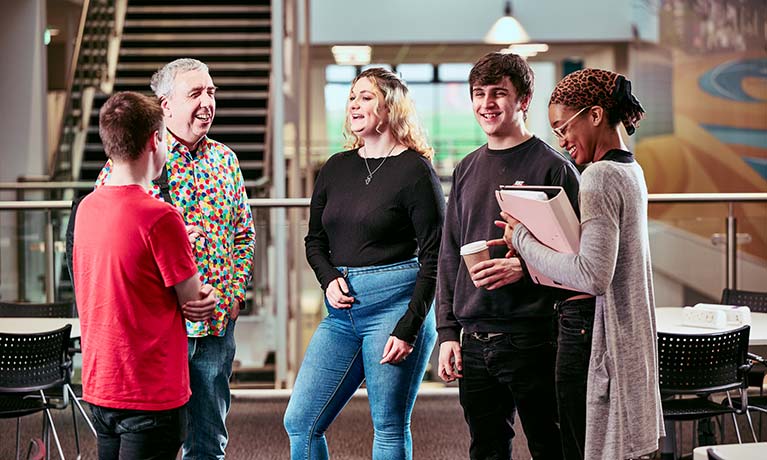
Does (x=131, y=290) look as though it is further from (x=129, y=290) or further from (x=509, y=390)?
(x=509, y=390)

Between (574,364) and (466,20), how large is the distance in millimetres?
12354

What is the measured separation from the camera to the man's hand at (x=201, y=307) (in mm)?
2561

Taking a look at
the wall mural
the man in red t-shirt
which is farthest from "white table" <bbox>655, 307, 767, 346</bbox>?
the wall mural

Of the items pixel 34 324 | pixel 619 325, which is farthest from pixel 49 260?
pixel 619 325

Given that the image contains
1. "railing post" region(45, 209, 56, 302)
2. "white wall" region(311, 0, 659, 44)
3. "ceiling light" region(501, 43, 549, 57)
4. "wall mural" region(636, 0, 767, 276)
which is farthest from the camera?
A: "ceiling light" region(501, 43, 549, 57)

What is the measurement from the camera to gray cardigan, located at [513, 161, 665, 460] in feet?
7.97

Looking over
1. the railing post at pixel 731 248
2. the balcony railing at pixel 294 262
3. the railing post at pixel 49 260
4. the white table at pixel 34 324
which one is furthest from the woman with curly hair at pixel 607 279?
the railing post at pixel 49 260

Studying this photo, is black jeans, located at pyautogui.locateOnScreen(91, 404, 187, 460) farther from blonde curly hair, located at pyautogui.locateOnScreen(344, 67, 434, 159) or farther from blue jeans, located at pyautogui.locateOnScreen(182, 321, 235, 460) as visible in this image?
blonde curly hair, located at pyautogui.locateOnScreen(344, 67, 434, 159)

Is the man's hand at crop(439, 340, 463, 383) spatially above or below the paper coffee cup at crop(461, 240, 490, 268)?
below

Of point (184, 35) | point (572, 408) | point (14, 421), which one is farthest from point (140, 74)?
point (572, 408)

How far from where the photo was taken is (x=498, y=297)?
2.85 meters

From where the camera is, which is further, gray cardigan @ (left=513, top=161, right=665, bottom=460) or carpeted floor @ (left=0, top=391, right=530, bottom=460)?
carpeted floor @ (left=0, top=391, right=530, bottom=460)

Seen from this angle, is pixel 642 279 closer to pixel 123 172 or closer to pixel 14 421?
pixel 123 172

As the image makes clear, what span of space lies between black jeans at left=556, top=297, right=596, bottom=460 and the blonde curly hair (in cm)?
80
